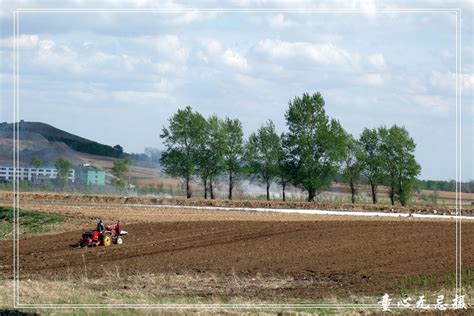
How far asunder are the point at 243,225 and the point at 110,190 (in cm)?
3699

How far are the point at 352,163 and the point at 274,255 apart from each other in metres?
38.4

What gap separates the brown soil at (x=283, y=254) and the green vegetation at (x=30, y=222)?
313 cm

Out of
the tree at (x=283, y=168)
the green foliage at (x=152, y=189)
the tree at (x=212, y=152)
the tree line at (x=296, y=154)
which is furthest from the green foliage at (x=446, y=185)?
the green foliage at (x=152, y=189)

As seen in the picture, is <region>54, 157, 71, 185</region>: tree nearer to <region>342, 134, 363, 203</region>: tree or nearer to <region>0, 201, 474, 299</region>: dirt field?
<region>342, 134, 363, 203</region>: tree

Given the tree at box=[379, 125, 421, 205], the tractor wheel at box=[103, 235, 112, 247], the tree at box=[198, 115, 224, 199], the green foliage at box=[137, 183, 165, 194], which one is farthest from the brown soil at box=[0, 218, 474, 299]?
the green foliage at box=[137, 183, 165, 194]

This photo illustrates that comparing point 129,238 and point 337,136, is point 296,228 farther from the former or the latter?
point 337,136

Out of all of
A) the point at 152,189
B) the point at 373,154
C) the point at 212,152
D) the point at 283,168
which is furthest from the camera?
the point at 152,189

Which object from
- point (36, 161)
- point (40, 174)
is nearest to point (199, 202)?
point (36, 161)

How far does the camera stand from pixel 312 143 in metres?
63.3

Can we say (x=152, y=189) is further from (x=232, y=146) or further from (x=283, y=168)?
(x=283, y=168)

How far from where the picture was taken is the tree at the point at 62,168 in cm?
6076

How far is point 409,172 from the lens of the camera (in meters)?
52.4

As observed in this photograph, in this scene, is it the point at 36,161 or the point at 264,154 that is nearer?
the point at 36,161

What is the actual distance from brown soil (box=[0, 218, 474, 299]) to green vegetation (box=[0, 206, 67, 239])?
3133 mm
